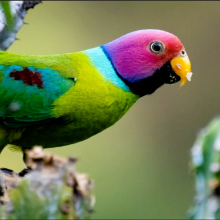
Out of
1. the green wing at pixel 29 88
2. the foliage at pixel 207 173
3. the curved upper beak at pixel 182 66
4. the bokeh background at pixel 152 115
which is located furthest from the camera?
the bokeh background at pixel 152 115

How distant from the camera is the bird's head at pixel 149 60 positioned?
223 centimetres

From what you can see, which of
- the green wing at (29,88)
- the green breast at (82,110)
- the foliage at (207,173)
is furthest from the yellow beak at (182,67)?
the foliage at (207,173)

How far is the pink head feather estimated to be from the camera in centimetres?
224

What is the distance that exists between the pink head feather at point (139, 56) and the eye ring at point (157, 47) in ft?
0.05

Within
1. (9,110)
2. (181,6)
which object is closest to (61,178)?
(9,110)

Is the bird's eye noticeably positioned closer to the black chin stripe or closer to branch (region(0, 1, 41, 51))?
the black chin stripe

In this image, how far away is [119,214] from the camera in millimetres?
4637

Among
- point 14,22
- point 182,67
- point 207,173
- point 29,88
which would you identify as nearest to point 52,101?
point 29,88

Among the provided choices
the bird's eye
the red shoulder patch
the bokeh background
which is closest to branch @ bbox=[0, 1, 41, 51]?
the red shoulder patch

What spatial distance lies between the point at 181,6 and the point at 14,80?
356 cm

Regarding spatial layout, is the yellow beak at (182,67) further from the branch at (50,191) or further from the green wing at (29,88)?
the branch at (50,191)

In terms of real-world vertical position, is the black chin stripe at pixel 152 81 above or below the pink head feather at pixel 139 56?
below

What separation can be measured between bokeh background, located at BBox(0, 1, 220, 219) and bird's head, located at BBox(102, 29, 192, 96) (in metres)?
2.59

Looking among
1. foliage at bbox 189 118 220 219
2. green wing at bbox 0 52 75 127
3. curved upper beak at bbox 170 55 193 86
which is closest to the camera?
foliage at bbox 189 118 220 219
